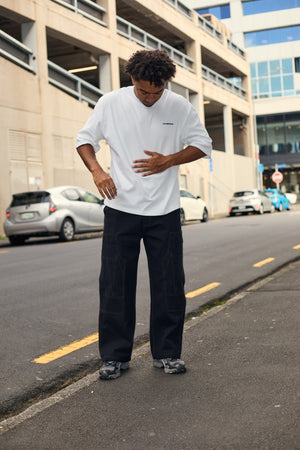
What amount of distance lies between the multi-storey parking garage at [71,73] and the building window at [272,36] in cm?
1746

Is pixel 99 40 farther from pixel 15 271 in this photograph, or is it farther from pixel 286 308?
pixel 286 308

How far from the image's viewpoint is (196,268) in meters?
9.33

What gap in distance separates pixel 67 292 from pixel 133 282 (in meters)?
3.55

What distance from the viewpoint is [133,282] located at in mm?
3959

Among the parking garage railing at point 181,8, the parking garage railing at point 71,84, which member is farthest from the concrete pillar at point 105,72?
the parking garage railing at point 181,8

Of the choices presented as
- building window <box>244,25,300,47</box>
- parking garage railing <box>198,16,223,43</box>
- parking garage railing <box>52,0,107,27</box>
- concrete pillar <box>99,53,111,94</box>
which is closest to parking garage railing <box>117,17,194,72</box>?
A: parking garage railing <box>52,0,107,27</box>

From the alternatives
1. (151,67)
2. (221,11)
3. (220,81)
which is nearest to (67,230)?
(151,67)

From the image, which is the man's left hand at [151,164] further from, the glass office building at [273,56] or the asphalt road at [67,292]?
the glass office building at [273,56]

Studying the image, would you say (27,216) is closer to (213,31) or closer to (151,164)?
(151,164)

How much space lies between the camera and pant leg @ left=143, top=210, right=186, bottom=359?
12.8 ft

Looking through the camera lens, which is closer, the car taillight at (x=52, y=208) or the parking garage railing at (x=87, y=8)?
the car taillight at (x=52, y=208)

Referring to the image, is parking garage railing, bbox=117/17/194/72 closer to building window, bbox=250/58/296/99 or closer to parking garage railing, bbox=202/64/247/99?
parking garage railing, bbox=202/64/247/99

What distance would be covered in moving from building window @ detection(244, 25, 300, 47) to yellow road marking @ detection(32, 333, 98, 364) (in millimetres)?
56183

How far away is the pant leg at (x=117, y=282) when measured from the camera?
3.87 metres
